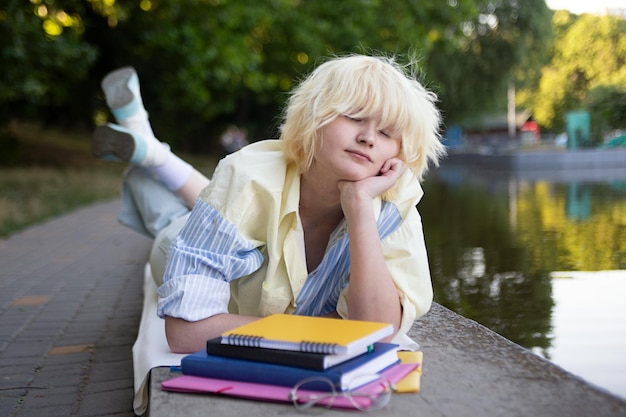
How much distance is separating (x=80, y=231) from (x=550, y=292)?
244 inches

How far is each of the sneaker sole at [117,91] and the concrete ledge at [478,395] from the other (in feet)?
9.84

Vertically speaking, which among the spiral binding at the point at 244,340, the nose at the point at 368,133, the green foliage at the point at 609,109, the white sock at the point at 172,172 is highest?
the green foliage at the point at 609,109

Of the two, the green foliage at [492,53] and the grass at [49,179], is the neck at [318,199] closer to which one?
the grass at [49,179]

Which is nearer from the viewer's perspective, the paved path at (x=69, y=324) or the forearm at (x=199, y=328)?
the forearm at (x=199, y=328)

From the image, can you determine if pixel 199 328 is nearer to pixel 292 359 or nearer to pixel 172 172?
pixel 292 359

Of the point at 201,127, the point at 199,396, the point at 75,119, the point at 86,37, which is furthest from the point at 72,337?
the point at 201,127

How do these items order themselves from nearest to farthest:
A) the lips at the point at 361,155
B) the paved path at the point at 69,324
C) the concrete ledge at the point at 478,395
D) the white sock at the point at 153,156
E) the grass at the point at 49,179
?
the concrete ledge at the point at 478,395 < the lips at the point at 361,155 < the paved path at the point at 69,324 < the white sock at the point at 153,156 < the grass at the point at 49,179

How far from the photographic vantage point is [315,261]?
2670 mm

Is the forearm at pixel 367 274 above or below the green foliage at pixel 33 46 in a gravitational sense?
below

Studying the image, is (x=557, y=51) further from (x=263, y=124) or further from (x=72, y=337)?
(x=72, y=337)

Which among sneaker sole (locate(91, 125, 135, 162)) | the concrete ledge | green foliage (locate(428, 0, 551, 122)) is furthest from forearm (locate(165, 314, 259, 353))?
green foliage (locate(428, 0, 551, 122))

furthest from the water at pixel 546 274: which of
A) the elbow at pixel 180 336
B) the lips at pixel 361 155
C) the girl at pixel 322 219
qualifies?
the elbow at pixel 180 336

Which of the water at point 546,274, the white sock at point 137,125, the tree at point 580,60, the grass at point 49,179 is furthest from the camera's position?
the tree at point 580,60

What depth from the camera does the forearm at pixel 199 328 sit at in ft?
7.60
